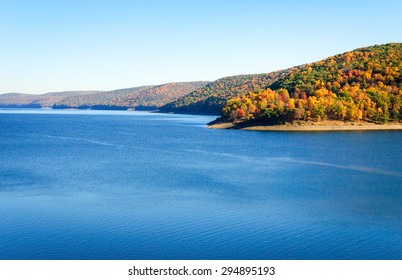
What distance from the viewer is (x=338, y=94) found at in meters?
96.2

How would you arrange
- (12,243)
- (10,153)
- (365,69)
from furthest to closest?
(365,69), (10,153), (12,243)

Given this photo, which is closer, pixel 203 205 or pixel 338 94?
pixel 203 205

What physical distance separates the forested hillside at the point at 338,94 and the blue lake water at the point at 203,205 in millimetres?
34583

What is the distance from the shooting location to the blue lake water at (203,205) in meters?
19.7

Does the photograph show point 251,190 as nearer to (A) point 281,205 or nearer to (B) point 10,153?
(A) point 281,205

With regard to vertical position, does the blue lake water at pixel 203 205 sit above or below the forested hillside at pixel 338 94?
below

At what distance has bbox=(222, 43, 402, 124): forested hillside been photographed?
87.4 meters

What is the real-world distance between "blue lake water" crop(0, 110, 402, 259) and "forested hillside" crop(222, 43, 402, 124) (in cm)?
3458

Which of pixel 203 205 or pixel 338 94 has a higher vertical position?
pixel 338 94

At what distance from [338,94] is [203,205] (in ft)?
250

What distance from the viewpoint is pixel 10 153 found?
55.2 m

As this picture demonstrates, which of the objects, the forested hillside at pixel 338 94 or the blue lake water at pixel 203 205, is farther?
the forested hillside at pixel 338 94
